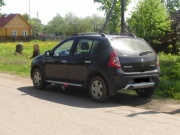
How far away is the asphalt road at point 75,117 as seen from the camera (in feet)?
19.9

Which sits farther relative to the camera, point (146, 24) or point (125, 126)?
point (146, 24)

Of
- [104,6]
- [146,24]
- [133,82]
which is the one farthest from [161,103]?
[104,6]

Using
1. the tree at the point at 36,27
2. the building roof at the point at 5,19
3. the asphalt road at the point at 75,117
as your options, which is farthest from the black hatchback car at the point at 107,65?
the tree at the point at 36,27

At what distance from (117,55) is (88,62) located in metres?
0.86

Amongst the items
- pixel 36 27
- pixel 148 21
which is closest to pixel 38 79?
pixel 148 21

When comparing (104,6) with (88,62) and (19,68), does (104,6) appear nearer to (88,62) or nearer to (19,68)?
(19,68)

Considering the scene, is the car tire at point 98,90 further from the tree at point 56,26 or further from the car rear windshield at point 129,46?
the tree at point 56,26

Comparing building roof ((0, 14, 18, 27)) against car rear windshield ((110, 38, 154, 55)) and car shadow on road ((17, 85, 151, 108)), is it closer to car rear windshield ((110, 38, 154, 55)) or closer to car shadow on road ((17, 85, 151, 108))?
car shadow on road ((17, 85, 151, 108))

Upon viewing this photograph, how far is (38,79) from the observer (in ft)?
35.3

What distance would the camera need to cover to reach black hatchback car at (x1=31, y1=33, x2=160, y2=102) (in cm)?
825

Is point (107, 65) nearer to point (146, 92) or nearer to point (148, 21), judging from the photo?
point (146, 92)

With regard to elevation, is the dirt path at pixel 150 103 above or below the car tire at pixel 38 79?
below

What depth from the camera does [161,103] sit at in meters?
8.52

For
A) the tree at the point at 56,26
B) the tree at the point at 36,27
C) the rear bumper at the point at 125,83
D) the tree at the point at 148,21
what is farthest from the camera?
the tree at the point at 36,27
